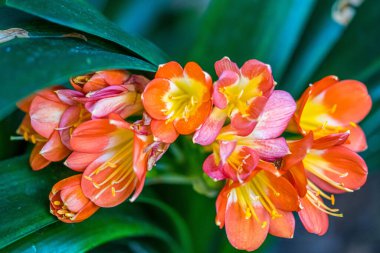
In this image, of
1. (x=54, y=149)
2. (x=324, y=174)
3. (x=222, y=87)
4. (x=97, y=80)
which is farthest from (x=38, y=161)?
(x=324, y=174)

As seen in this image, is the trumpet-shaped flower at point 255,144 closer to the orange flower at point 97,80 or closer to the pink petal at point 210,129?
the pink petal at point 210,129

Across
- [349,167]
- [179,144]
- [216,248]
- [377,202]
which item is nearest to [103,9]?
[179,144]

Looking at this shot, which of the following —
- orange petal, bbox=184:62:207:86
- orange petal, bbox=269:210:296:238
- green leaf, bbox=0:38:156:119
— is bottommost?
orange petal, bbox=269:210:296:238

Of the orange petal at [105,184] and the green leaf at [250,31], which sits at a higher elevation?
the green leaf at [250,31]

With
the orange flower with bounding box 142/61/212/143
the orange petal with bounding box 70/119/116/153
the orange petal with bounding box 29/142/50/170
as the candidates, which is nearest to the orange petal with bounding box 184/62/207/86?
the orange flower with bounding box 142/61/212/143

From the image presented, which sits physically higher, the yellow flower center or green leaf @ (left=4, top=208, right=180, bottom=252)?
the yellow flower center

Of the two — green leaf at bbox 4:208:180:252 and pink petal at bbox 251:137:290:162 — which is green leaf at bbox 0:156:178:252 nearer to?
green leaf at bbox 4:208:180:252

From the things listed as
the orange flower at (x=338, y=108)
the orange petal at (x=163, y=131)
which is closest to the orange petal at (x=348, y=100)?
the orange flower at (x=338, y=108)

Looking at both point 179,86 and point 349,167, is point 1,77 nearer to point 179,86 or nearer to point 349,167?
point 179,86
